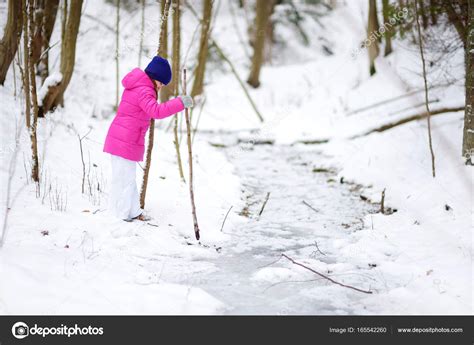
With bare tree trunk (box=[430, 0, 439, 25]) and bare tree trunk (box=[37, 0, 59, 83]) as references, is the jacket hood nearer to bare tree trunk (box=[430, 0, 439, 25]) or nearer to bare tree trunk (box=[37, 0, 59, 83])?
bare tree trunk (box=[37, 0, 59, 83])

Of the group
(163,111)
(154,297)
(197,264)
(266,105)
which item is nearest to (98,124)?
(163,111)

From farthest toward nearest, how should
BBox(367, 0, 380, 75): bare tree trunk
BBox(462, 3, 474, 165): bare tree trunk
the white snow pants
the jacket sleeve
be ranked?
BBox(367, 0, 380, 75): bare tree trunk
BBox(462, 3, 474, 165): bare tree trunk
the white snow pants
the jacket sleeve

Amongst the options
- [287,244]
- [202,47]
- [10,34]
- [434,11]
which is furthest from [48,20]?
[434,11]

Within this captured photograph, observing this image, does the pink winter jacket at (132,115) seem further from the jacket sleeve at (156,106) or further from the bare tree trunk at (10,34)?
the bare tree trunk at (10,34)

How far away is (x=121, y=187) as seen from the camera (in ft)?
16.2

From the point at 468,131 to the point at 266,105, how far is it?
1039 cm

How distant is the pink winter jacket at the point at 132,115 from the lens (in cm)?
472

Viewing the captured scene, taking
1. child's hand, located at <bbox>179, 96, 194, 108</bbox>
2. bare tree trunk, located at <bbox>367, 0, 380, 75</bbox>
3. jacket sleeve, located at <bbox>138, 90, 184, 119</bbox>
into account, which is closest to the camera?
child's hand, located at <bbox>179, 96, 194, 108</bbox>

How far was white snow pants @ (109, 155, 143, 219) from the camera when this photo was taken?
491 centimetres

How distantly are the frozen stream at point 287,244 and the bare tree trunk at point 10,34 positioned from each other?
424 cm

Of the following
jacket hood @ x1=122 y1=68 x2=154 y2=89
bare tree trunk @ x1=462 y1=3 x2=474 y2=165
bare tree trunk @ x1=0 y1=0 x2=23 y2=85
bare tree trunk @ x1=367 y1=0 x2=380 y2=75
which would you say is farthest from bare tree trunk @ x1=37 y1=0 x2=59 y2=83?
bare tree trunk @ x1=367 y1=0 x2=380 y2=75

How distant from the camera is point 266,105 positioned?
52.4ft

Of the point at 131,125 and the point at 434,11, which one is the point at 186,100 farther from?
the point at 434,11

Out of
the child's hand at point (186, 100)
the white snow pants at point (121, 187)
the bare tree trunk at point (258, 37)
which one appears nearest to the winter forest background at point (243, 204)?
the white snow pants at point (121, 187)
